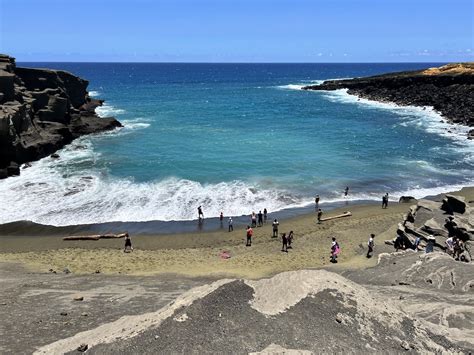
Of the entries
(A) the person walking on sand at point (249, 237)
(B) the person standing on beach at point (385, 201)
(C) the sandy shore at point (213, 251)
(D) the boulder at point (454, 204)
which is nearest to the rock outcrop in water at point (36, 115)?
(C) the sandy shore at point (213, 251)

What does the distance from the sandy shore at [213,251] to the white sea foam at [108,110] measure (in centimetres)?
4977

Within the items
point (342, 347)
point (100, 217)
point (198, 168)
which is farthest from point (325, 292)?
point (198, 168)

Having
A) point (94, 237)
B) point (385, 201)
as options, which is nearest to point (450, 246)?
point (385, 201)

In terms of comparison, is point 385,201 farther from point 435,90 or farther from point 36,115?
point 435,90

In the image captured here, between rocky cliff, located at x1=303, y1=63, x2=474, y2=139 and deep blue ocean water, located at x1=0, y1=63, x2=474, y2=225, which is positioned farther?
rocky cliff, located at x1=303, y1=63, x2=474, y2=139

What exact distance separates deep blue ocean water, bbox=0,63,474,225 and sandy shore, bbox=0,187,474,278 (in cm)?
322

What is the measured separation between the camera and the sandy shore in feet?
68.9

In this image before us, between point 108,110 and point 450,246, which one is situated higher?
point 450,246

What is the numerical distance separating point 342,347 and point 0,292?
11889mm

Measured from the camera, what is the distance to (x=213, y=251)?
23.5m

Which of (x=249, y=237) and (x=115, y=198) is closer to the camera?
(x=249, y=237)

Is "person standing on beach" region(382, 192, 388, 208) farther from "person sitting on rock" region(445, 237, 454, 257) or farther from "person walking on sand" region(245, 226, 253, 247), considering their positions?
"person walking on sand" region(245, 226, 253, 247)

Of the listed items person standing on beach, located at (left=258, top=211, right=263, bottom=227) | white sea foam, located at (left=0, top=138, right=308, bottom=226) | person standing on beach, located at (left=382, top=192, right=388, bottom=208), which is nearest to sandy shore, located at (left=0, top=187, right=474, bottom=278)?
person standing on beach, located at (left=258, top=211, right=263, bottom=227)

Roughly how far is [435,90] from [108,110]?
185 ft
